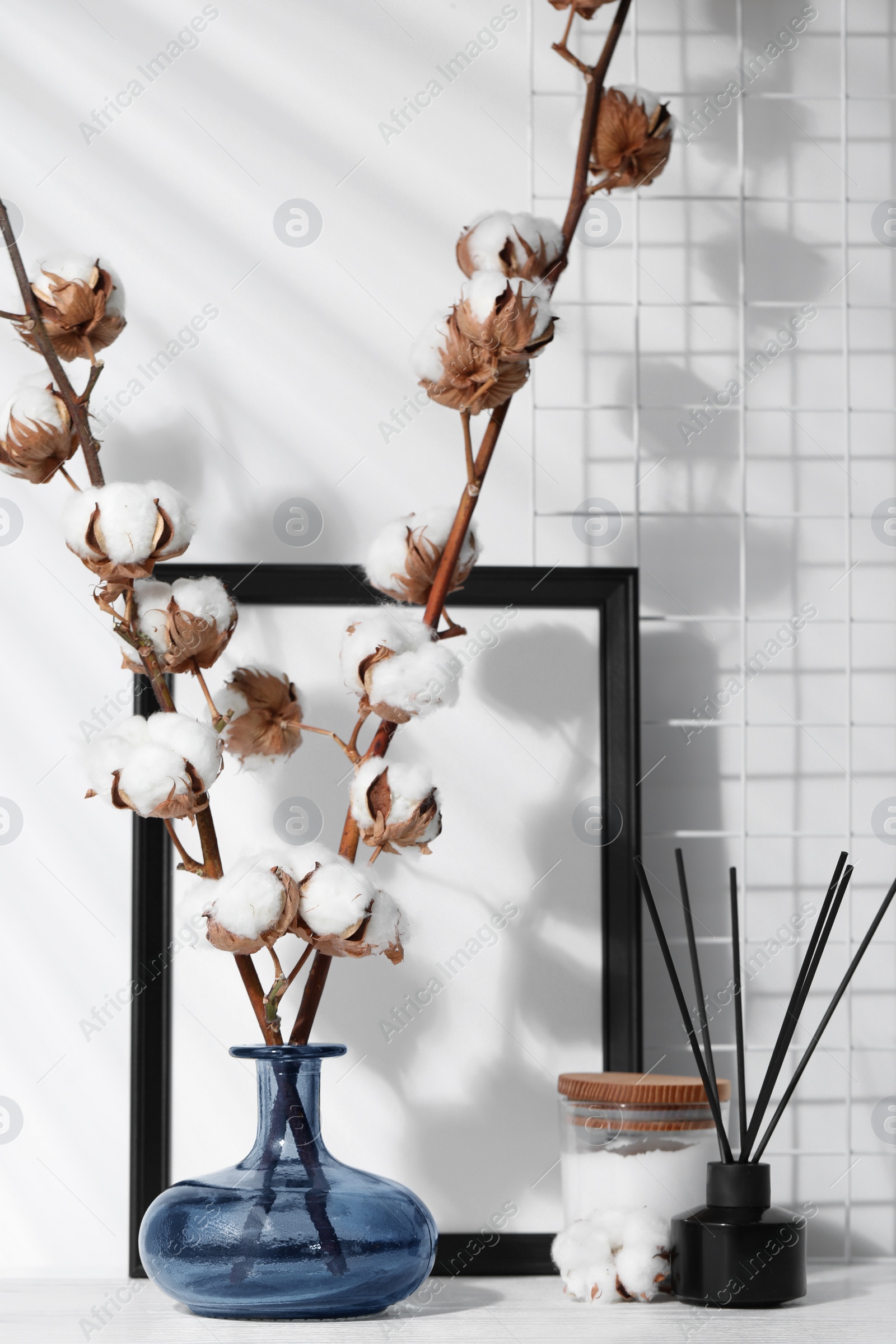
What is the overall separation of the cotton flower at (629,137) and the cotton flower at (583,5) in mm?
46

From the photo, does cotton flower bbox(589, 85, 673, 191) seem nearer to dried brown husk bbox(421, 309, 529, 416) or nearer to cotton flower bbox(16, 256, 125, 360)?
dried brown husk bbox(421, 309, 529, 416)

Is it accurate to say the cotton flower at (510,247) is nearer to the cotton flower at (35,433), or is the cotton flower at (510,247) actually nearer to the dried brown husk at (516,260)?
the dried brown husk at (516,260)

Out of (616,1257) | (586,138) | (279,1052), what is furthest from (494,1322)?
(586,138)

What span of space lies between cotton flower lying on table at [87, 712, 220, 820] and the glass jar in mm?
284

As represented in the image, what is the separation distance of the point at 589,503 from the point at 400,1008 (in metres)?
0.36

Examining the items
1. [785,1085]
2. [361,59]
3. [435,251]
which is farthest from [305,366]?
[785,1085]

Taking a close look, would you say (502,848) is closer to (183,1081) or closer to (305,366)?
(183,1081)

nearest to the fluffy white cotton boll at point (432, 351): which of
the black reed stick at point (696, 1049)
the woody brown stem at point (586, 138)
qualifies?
the woody brown stem at point (586, 138)

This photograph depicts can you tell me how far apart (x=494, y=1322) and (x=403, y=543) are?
419mm

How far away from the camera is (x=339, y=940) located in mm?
645

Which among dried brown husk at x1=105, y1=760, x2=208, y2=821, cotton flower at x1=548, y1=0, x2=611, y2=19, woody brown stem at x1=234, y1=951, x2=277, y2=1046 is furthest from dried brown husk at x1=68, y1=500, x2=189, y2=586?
cotton flower at x1=548, y1=0, x2=611, y2=19

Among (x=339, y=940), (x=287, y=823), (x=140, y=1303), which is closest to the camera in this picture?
(x=339, y=940)

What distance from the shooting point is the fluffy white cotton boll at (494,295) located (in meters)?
0.69

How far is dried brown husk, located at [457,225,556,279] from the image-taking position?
2.42 ft
